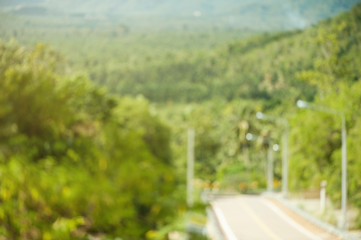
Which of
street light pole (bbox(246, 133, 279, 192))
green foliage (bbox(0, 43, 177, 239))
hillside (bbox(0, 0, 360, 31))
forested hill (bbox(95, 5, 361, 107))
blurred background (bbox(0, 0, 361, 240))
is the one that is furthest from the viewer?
street light pole (bbox(246, 133, 279, 192))

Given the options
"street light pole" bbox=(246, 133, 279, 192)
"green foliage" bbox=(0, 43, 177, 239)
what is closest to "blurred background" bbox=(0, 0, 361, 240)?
"green foliage" bbox=(0, 43, 177, 239)

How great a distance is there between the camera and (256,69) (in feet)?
21.5

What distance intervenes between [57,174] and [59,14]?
3651 mm

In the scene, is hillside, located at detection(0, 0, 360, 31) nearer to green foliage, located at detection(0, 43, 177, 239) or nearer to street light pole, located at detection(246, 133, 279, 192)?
green foliage, located at detection(0, 43, 177, 239)

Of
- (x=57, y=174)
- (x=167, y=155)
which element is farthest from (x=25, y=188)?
(x=167, y=155)

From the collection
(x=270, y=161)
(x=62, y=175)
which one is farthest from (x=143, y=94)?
(x=270, y=161)

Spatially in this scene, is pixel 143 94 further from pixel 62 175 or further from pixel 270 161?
pixel 270 161

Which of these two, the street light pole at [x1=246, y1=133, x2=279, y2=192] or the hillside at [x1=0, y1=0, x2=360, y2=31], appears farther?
the street light pole at [x1=246, y1=133, x2=279, y2=192]

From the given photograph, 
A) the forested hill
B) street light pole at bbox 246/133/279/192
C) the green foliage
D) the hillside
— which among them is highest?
the hillside

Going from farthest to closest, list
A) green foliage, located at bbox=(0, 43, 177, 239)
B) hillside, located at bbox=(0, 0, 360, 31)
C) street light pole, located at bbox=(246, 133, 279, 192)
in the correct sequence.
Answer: street light pole, located at bbox=(246, 133, 279, 192) < hillside, located at bbox=(0, 0, 360, 31) < green foliage, located at bbox=(0, 43, 177, 239)

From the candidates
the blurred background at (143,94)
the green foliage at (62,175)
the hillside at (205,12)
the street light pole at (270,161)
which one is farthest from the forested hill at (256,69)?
the street light pole at (270,161)

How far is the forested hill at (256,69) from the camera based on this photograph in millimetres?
5004

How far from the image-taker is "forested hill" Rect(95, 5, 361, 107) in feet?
16.4

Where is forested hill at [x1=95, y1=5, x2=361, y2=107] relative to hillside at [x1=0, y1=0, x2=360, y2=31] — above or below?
below
